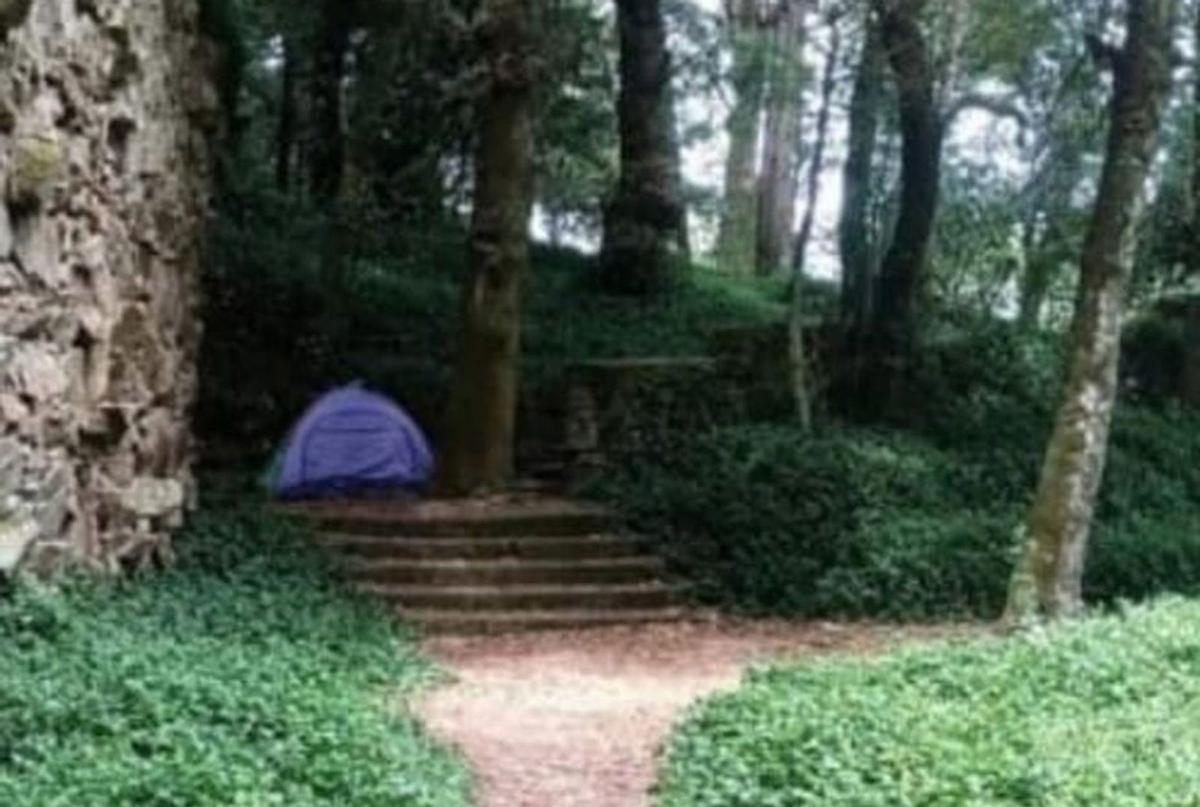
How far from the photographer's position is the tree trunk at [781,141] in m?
15.8

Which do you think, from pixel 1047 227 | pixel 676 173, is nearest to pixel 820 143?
pixel 1047 227

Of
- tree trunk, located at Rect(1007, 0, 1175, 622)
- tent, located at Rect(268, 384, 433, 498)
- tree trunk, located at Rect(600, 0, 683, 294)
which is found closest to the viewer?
tree trunk, located at Rect(1007, 0, 1175, 622)

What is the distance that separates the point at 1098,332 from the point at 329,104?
32.3 feet

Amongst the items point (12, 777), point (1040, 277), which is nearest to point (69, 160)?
point (12, 777)

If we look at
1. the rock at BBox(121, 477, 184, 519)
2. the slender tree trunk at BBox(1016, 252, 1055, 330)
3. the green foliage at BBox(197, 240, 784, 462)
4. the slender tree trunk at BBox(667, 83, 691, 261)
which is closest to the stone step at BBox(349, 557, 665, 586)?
the rock at BBox(121, 477, 184, 519)

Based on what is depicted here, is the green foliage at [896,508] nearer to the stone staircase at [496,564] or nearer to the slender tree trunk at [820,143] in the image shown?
the stone staircase at [496,564]

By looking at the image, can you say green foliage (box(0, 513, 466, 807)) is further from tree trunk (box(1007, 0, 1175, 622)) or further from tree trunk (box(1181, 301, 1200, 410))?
tree trunk (box(1181, 301, 1200, 410))

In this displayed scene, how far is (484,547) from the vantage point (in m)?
12.1

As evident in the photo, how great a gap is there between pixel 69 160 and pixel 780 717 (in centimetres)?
415

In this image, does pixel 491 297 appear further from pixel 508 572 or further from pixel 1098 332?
pixel 1098 332

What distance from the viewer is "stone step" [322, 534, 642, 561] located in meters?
11.9

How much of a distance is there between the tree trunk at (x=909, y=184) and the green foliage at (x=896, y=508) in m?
0.57

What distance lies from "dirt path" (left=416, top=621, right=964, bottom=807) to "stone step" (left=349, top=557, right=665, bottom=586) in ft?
2.65

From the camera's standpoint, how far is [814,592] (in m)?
11.9
